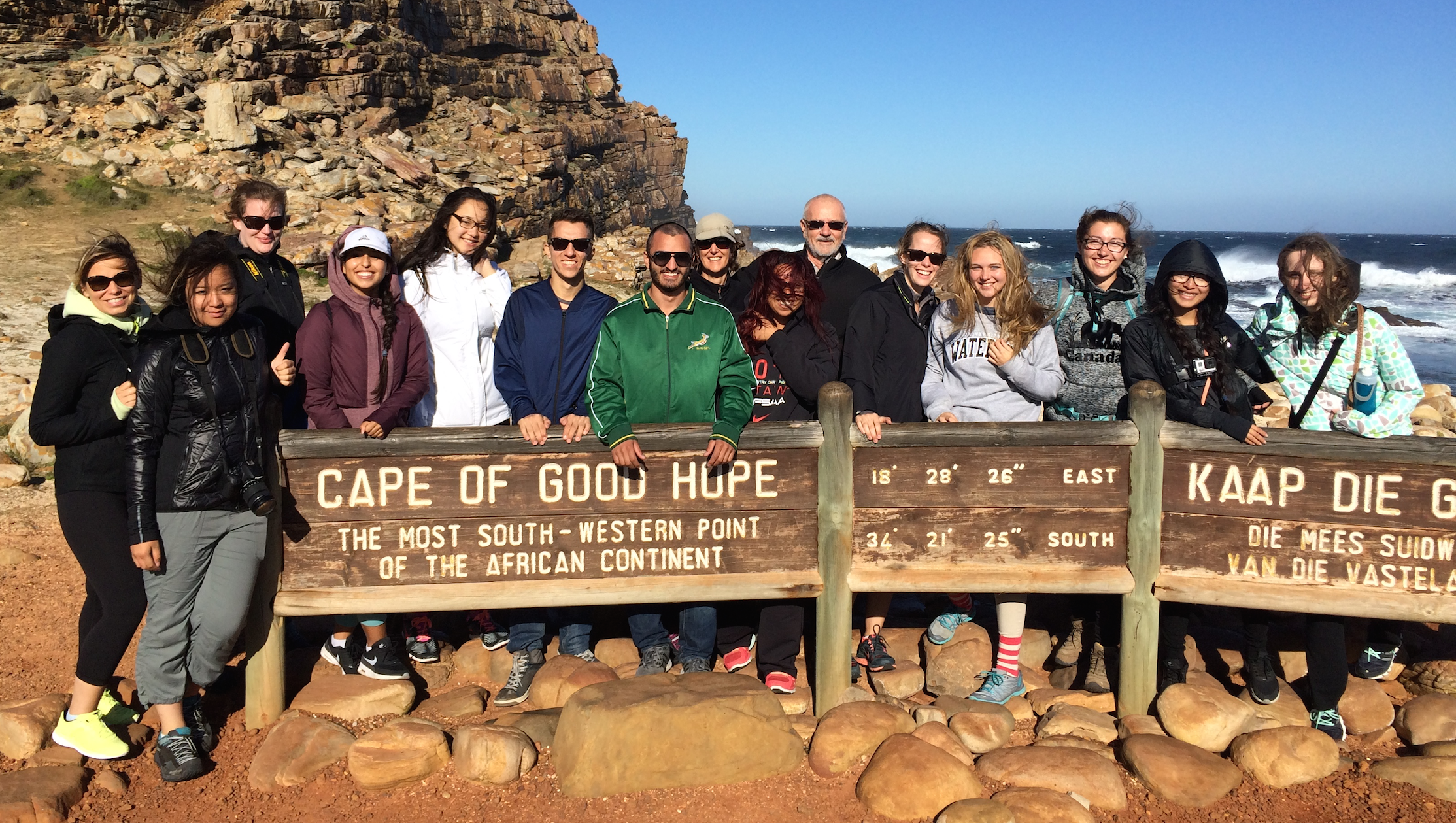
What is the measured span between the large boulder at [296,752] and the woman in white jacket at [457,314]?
847 millimetres

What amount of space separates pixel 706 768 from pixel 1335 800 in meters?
2.57

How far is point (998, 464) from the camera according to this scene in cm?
444

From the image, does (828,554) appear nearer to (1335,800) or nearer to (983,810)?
(983,810)

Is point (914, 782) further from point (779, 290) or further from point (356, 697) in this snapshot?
point (356, 697)

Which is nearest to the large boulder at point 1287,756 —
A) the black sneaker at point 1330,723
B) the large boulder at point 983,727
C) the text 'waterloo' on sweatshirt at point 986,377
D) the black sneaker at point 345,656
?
the black sneaker at point 1330,723

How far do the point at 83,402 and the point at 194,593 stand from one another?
0.91 metres

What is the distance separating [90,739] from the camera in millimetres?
4258

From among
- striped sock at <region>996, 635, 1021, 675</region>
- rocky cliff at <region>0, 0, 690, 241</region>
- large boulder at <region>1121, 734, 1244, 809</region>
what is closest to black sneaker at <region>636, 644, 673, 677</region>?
striped sock at <region>996, 635, 1021, 675</region>

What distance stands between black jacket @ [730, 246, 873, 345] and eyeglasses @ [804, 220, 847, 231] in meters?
0.13

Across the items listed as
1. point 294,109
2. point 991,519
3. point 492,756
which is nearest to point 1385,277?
point 294,109

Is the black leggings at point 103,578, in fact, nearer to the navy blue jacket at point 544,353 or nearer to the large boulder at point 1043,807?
the navy blue jacket at point 544,353

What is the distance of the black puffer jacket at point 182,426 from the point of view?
395 centimetres

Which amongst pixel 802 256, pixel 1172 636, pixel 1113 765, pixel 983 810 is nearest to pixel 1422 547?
pixel 1172 636

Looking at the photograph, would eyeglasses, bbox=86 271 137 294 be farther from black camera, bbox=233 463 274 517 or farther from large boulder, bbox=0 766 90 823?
Result: large boulder, bbox=0 766 90 823
